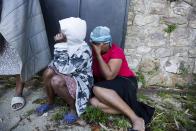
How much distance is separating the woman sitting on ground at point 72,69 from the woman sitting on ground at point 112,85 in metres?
0.12

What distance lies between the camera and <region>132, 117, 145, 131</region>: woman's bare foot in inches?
147

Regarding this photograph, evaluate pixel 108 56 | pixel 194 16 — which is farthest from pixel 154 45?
pixel 108 56

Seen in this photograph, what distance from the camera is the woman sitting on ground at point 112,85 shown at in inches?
150

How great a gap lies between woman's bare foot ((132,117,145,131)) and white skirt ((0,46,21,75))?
58.2 inches

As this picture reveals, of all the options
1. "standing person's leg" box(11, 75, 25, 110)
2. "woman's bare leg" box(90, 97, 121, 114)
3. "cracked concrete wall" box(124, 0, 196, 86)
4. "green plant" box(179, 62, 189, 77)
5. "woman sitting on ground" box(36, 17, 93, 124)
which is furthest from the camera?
"green plant" box(179, 62, 189, 77)

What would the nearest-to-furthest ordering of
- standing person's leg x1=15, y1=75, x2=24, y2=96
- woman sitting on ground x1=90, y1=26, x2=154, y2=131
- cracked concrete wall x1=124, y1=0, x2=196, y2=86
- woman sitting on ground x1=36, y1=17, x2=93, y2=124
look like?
1. woman sitting on ground x1=36, y1=17, x2=93, y2=124
2. woman sitting on ground x1=90, y1=26, x2=154, y2=131
3. standing person's leg x1=15, y1=75, x2=24, y2=96
4. cracked concrete wall x1=124, y1=0, x2=196, y2=86

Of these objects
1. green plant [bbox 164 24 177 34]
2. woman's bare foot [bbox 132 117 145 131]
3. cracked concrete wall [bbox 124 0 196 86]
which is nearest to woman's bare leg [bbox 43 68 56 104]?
woman's bare foot [bbox 132 117 145 131]

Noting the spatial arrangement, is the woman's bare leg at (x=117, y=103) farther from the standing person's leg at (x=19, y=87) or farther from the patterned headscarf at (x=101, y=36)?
the standing person's leg at (x=19, y=87)

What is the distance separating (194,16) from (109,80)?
1.68 metres

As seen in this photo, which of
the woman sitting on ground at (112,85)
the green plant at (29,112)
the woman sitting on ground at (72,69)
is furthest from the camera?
the green plant at (29,112)

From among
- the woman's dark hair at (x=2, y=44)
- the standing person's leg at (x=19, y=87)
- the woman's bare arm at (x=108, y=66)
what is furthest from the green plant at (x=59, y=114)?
the woman's dark hair at (x=2, y=44)

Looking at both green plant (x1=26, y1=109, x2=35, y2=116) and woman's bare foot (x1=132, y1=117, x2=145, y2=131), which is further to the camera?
green plant (x1=26, y1=109, x2=35, y2=116)

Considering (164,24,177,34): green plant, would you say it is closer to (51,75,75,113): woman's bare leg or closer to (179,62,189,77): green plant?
(179,62,189,77): green plant

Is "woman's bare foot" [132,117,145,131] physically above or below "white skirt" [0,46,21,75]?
below
